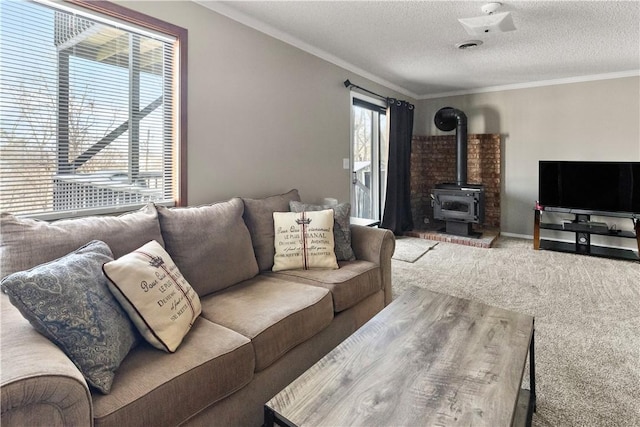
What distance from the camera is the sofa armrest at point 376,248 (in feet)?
8.13

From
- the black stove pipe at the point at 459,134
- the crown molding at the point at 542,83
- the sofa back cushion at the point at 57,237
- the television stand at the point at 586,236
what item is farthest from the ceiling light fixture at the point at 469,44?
the sofa back cushion at the point at 57,237

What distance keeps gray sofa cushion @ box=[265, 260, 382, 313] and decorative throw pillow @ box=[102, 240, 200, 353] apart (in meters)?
0.79

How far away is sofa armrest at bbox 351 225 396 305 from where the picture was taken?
248 cm

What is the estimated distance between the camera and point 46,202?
1.86 metres

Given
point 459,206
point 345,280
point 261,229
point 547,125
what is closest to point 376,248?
point 345,280

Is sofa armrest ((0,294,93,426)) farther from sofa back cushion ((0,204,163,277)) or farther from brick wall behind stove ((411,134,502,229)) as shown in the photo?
brick wall behind stove ((411,134,502,229))

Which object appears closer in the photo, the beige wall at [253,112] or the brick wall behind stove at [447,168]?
the beige wall at [253,112]

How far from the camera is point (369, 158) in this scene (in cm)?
518

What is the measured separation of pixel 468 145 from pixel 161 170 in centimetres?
477

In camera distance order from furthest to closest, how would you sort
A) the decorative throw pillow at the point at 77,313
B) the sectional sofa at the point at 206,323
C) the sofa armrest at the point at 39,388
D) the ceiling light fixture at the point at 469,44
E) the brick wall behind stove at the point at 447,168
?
1. the brick wall behind stove at the point at 447,168
2. the ceiling light fixture at the point at 469,44
3. the decorative throw pillow at the point at 77,313
4. the sectional sofa at the point at 206,323
5. the sofa armrest at the point at 39,388

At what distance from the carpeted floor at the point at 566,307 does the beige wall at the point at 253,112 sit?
1.48 meters

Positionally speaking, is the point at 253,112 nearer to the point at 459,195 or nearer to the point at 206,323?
the point at 206,323

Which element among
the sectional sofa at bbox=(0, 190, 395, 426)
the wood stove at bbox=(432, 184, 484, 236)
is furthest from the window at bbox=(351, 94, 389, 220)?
the sectional sofa at bbox=(0, 190, 395, 426)

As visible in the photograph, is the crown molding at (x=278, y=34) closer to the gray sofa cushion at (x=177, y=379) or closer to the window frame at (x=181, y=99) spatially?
the window frame at (x=181, y=99)
